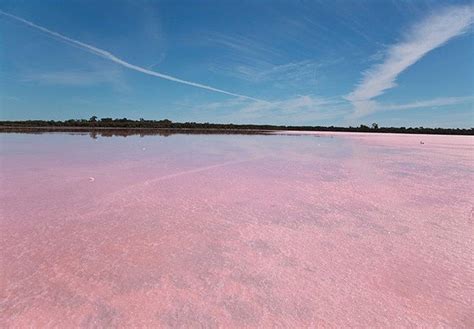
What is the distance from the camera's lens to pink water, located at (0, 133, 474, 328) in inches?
81.0

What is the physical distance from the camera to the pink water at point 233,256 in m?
2.06

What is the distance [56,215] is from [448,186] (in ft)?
21.4

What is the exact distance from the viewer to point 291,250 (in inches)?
118

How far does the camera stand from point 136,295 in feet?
7.29

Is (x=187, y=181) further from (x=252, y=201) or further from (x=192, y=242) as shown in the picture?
(x=192, y=242)

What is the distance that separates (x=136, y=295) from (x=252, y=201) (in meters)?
2.72

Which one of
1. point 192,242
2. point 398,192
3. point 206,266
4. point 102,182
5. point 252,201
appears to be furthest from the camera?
point 102,182

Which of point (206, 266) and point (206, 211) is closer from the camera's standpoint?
point (206, 266)

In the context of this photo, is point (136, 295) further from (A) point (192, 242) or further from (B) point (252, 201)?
(B) point (252, 201)

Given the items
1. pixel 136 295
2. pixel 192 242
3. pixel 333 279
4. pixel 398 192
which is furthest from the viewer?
pixel 398 192

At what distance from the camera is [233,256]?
2861 millimetres

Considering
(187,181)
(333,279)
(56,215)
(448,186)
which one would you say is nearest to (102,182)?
(187,181)

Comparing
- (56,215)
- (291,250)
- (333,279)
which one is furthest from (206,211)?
(333,279)

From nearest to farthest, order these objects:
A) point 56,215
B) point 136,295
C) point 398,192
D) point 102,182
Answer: point 136,295
point 56,215
point 398,192
point 102,182
